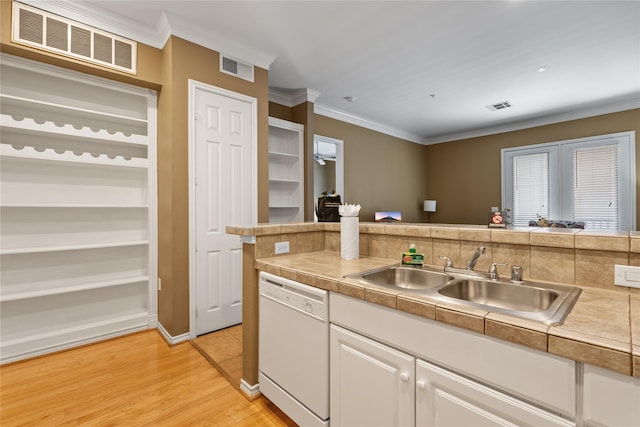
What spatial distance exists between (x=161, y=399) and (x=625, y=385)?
227 cm

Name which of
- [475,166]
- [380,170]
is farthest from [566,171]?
[380,170]

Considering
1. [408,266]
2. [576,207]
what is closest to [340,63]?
[408,266]

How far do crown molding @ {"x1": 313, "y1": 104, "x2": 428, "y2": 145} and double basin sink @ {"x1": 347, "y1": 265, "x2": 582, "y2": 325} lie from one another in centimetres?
390

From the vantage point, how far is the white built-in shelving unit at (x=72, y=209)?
2.42m

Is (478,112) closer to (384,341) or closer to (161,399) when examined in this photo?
(384,341)

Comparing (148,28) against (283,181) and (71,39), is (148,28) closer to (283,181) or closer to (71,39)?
(71,39)

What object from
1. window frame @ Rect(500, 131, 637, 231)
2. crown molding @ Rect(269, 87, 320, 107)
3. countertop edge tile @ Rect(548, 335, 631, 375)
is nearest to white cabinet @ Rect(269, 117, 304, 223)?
crown molding @ Rect(269, 87, 320, 107)

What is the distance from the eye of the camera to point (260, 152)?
3277mm

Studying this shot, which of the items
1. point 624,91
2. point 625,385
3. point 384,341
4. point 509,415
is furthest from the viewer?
point 624,91

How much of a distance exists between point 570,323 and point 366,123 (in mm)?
5439

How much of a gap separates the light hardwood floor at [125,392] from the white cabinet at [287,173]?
7.21 ft

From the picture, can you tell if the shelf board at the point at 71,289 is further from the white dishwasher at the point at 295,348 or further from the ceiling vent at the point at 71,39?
the ceiling vent at the point at 71,39

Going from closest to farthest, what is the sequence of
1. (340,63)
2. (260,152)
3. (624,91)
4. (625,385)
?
(625,385) → (260,152) → (340,63) → (624,91)

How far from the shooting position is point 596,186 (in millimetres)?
5230
